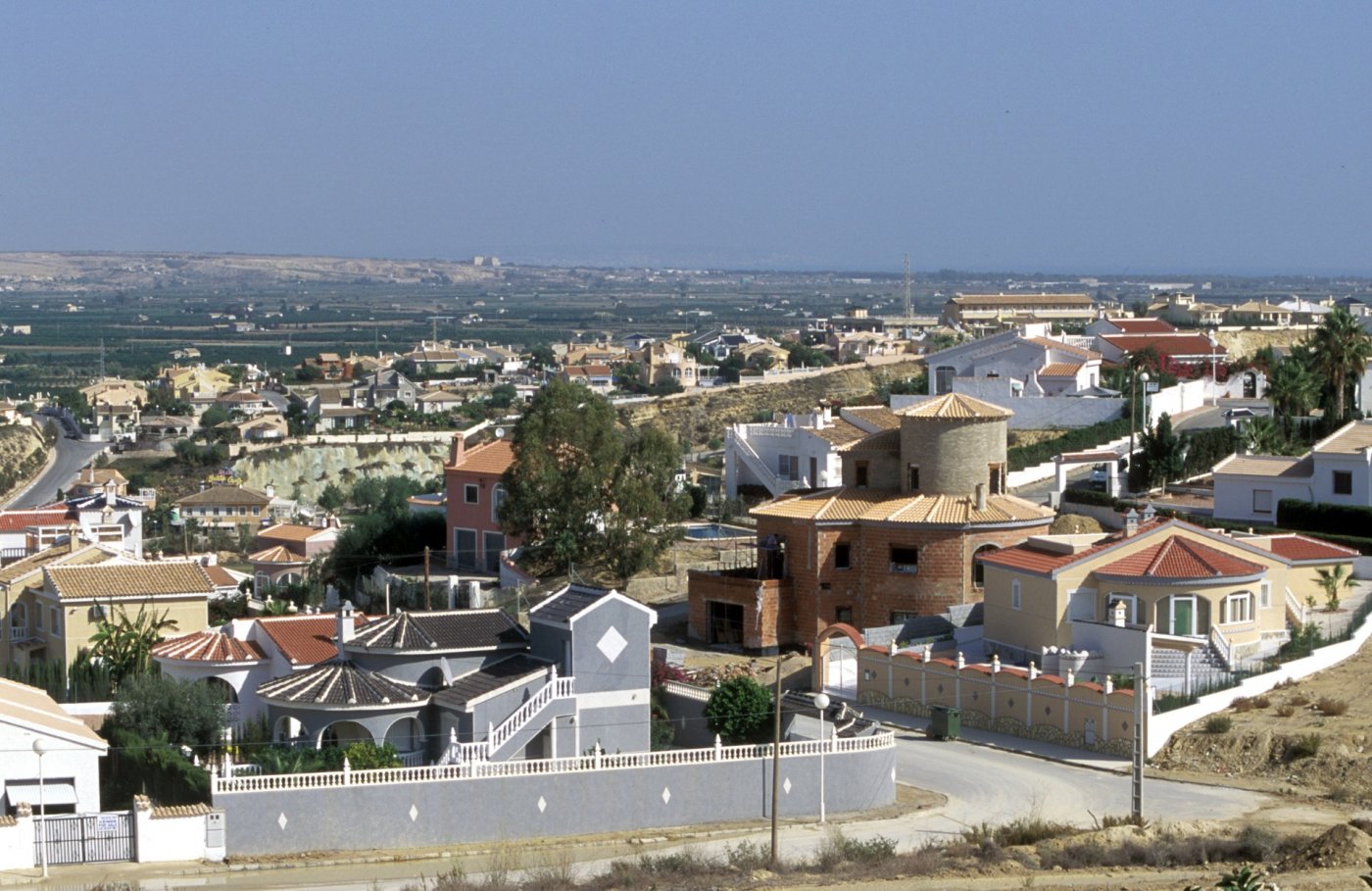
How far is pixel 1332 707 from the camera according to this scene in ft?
117

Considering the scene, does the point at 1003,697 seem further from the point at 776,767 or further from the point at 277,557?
the point at 277,557

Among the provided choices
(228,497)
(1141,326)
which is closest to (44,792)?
(228,497)

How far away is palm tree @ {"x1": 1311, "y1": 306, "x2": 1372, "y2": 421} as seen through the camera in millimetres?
59500

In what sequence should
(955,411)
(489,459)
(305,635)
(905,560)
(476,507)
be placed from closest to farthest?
(305,635)
(905,560)
(955,411)
(476,507)
(489,459)

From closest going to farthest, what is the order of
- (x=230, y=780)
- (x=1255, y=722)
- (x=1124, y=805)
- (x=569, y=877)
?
(x=569, y=877), (x=230, y=780), (x=1124, y=805), (x=1255, y=722)

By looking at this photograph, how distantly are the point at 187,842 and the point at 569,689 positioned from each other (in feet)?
24.4

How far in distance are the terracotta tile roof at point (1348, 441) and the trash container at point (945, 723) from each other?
52.3ft

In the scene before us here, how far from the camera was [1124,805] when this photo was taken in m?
32.1

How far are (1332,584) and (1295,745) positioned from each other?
9.03 metres

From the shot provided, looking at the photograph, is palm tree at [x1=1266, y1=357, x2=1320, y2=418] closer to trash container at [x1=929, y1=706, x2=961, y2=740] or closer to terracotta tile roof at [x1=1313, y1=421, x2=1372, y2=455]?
terracotta tile roof at [x1=1313, y1=421, x2=1372, y2=455]

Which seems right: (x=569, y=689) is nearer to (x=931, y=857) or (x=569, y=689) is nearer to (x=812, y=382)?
(x=931, y=857)

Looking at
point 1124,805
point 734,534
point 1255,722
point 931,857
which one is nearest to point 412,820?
point 931,857

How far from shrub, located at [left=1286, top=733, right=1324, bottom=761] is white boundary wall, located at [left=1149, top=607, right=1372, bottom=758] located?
85.2 inches

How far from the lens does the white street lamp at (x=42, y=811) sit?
28.1m
